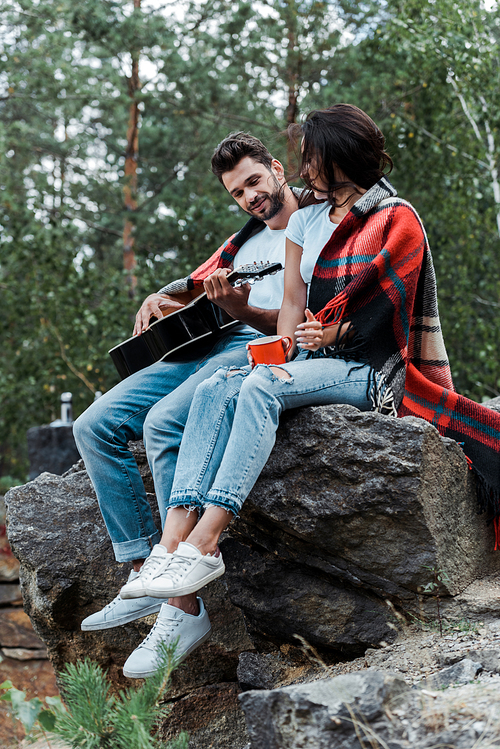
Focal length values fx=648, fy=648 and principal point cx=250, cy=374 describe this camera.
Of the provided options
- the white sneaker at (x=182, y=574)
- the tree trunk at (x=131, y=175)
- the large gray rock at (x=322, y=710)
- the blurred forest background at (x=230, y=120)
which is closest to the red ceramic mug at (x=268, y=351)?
the white sneaker at (x=182, y=574)

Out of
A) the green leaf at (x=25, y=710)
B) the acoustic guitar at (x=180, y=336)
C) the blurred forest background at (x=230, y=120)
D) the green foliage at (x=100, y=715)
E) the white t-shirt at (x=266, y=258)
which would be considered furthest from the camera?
the blurred forest background at (x=230, y=120)

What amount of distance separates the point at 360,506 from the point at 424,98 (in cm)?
611

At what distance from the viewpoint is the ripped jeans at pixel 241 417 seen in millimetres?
1937

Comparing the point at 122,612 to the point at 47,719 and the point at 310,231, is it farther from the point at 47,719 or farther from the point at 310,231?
the point at 310,231

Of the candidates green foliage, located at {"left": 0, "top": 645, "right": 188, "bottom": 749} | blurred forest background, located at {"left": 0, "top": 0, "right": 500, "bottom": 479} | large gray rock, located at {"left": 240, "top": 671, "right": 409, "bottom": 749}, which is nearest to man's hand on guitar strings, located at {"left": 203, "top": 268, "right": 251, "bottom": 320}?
green foliage, located at {"left": 0, "top": 645, "right": 188, "bottom": 749}

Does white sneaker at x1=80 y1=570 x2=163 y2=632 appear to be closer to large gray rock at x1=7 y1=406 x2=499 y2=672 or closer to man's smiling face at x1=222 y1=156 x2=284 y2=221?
large gray rock at x1=7 y1=406 x2=499 y2=672

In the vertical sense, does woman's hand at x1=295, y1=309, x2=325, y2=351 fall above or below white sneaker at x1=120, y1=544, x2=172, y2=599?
above

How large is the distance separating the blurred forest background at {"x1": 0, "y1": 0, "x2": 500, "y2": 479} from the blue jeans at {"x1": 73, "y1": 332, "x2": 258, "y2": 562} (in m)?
4.01

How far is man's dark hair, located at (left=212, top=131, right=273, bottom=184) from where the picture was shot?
2.84m

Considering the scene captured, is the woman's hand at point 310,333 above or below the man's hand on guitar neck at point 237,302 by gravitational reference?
below

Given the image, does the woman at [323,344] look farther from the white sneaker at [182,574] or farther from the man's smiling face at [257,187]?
the man's smiling face at [257,187]

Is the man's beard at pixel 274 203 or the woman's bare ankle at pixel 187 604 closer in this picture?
the woman's bare ankle at pixel 187 604

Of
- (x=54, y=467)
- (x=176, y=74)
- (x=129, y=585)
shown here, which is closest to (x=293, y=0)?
(x=176, y=74)

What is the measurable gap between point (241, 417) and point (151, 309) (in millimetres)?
1088
